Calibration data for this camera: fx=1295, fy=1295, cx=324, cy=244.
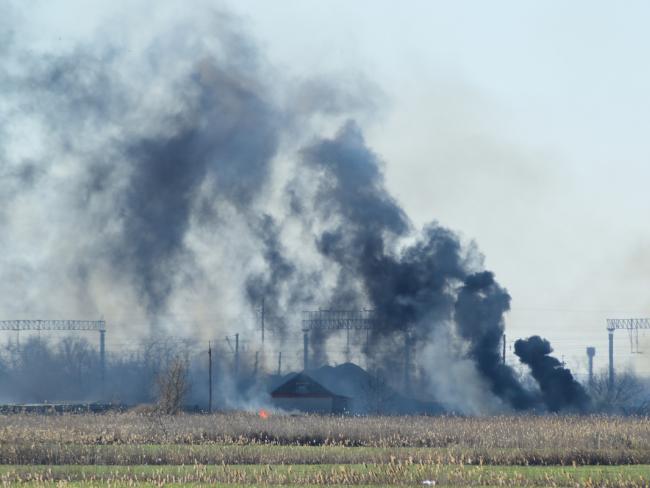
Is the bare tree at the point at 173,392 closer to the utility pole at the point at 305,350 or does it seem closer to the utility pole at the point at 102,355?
the utility pole at the point at 305,350

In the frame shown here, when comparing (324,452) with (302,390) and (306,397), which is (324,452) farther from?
(302,390)

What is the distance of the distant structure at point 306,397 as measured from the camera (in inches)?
5453

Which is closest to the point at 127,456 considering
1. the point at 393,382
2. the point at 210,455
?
the point at 210,455

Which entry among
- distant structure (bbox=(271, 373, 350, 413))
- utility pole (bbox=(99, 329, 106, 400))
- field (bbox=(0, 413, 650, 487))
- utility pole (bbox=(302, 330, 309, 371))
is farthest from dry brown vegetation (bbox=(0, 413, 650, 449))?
utility pole (bbox=(99, 329, 106, 400))

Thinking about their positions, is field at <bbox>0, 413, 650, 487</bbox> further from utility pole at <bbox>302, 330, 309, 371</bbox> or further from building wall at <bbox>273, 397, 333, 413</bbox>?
utility pole at <bbox>302, 330, 309, 371</bbox>

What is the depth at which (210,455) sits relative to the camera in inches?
2756

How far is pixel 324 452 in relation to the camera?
73062 millimetres

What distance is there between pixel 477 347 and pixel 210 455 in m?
67.7

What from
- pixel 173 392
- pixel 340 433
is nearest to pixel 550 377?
pixel 173 392

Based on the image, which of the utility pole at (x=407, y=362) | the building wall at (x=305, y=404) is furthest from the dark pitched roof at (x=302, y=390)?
the utility pole at (x=407, y=362)

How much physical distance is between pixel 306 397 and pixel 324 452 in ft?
219

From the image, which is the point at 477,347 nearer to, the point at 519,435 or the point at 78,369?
the point at 519,435

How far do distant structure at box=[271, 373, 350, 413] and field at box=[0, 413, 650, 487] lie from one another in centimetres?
3501

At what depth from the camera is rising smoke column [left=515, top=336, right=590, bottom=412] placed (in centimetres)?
12675
